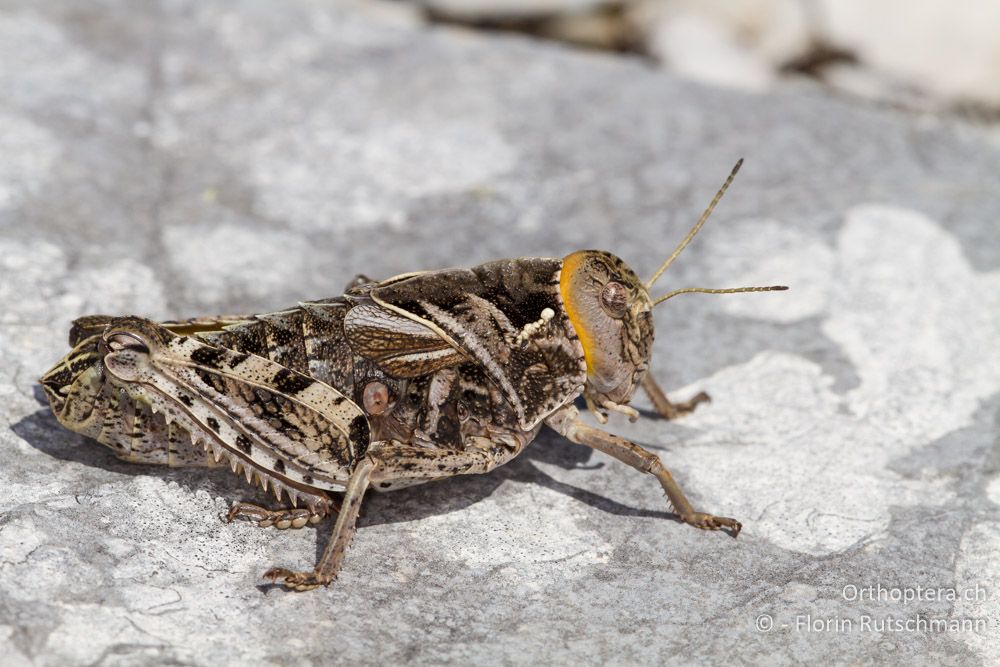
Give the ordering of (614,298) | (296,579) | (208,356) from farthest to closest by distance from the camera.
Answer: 1. (614,298)
2. (208,356)
3. (296,579)

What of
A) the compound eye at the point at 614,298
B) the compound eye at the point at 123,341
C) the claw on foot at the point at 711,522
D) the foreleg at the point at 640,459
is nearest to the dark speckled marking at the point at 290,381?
the compound eye at the point at 123,341

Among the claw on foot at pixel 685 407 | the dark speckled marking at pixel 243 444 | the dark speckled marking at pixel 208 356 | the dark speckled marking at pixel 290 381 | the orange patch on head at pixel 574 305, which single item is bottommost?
the claw on foot at pixel 685 407

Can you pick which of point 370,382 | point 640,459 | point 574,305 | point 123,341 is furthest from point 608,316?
point 123,341

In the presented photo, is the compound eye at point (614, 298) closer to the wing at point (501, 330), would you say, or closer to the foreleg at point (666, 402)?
the wing at point (501, 330)

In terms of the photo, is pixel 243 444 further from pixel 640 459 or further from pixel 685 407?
pixel 685 407

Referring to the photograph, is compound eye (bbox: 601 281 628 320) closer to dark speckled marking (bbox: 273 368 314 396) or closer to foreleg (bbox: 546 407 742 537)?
foreleg (bbox: 546 407 742 537)

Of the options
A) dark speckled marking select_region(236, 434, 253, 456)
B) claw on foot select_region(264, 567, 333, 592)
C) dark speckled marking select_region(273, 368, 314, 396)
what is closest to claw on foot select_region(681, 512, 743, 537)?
claw on foot select_region(264, 567, 333, 592)
